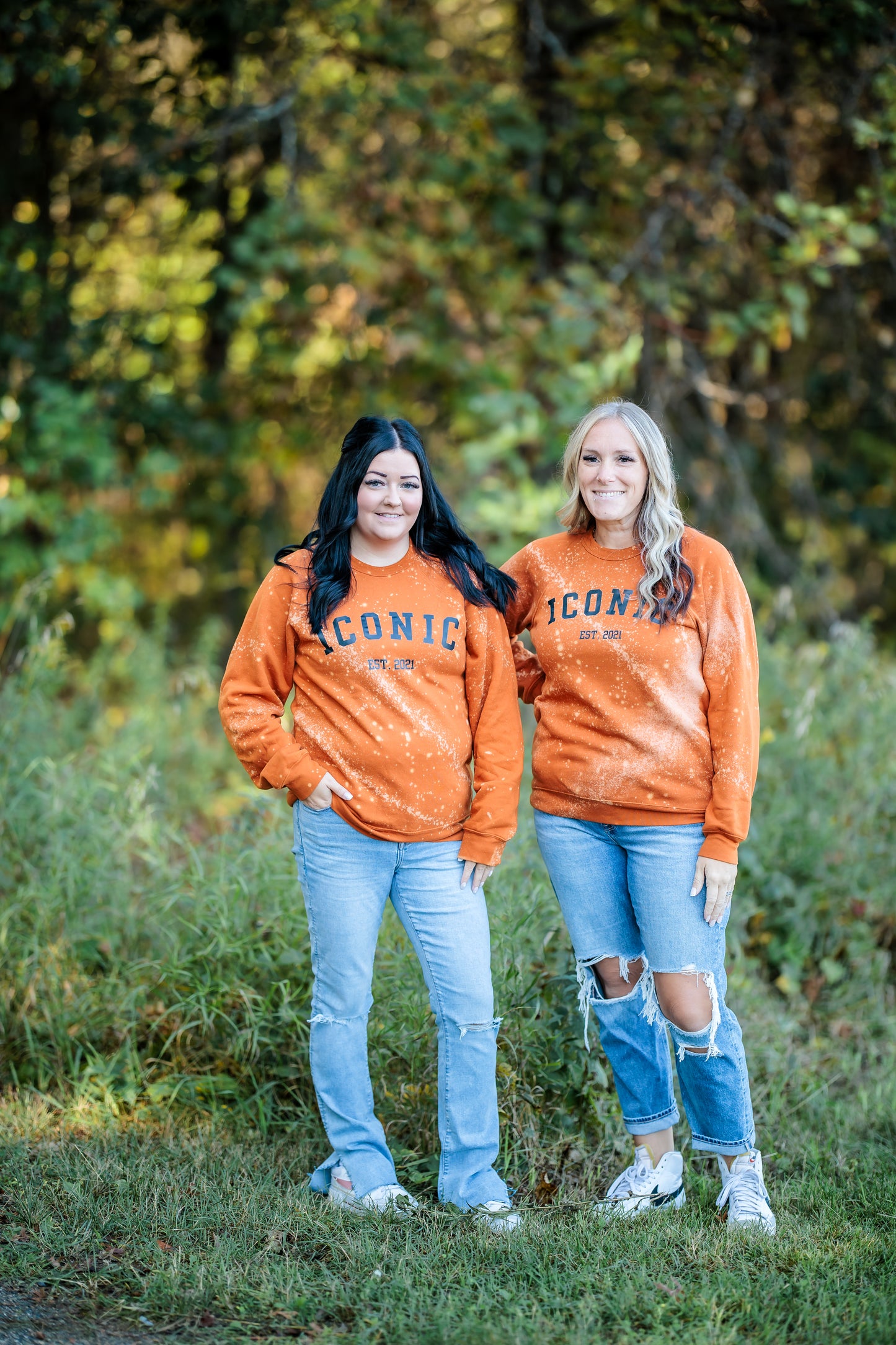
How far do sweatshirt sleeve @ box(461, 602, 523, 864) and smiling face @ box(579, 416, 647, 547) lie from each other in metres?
0.38

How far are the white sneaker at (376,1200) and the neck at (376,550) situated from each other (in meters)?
1.56

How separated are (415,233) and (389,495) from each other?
13.2 ft

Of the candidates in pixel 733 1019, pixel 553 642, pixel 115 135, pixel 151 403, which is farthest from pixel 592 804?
pixel 115 135

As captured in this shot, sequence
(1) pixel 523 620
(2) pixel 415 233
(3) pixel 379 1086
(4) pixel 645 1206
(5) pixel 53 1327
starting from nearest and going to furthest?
(5) pixel 53 1327 → (4) pixel 645 1206 → (1) pixel 523 620 → (3) pixel 379 1086 → (2) pixel 415 233

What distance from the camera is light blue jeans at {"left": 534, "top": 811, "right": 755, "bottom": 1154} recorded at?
8.79ft

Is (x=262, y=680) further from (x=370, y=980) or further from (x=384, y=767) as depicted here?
(x=370, y=980)

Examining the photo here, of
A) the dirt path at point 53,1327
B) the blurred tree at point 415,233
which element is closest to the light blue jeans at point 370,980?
the dirt path at point 53,1327

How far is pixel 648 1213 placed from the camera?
2.76 meters

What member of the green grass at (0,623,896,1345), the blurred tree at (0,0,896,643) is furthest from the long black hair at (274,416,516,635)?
the blurred tree at (0,0,896,643)

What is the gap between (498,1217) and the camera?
107 inches

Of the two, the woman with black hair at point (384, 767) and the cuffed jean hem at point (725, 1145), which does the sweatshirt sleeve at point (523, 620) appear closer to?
the woman with black hair at point (384, 767)

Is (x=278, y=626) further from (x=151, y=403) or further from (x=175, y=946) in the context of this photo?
(x=151, y=403)

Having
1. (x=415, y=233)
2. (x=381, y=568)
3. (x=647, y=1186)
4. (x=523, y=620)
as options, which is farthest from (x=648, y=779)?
(x=415, y=233)

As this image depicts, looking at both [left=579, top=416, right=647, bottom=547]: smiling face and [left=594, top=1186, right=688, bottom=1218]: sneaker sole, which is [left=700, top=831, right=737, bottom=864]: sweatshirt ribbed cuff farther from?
[left=594, top=1186, right=688, bottom=1218]: sneaker sole
